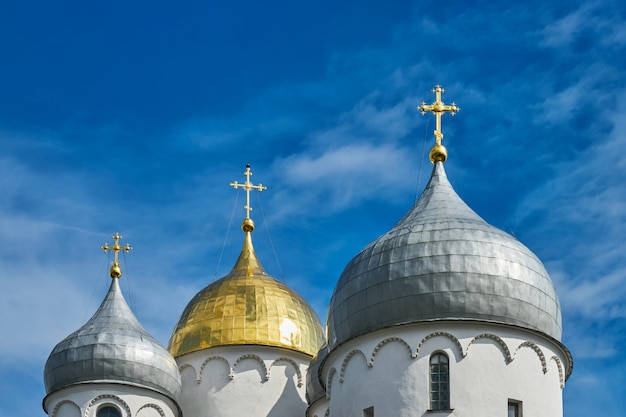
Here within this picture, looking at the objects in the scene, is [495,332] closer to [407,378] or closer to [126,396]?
[407,378]

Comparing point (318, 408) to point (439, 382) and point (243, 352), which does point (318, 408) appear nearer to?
point (243, 352)

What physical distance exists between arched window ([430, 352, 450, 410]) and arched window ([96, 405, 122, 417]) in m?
7.06

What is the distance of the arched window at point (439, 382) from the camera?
27609 mm

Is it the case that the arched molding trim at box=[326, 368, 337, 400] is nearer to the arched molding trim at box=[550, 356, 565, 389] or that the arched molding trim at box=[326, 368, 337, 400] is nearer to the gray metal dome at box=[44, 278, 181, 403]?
the arched molding trim at box=[550, 356, 565, 389]

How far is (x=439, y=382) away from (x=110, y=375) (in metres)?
7.44

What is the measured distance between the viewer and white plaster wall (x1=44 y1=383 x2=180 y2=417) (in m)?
32.2

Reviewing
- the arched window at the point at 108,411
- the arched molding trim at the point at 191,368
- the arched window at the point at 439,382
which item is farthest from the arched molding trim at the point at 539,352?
the arched molding trim at the point at 191,368

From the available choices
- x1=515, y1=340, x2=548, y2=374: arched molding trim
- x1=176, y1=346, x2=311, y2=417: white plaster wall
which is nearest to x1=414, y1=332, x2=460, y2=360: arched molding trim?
x1=515, y1=340, x2=548, y2=374: arched molding trim

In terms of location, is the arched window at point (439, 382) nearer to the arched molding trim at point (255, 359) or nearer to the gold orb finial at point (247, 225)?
the arched molding trim at point (255, 359)

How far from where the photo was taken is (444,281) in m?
28.4

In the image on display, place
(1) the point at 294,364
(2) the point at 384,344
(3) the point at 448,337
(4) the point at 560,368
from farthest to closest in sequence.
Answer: (1) the point at 294,364
(4) the point at 560,368
(2) the point at 384,344
(3) the point at 448,337

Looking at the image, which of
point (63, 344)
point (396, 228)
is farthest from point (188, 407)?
point (396, 228)

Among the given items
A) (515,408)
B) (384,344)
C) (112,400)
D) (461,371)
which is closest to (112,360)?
(112,400)

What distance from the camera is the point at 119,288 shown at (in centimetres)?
3503
